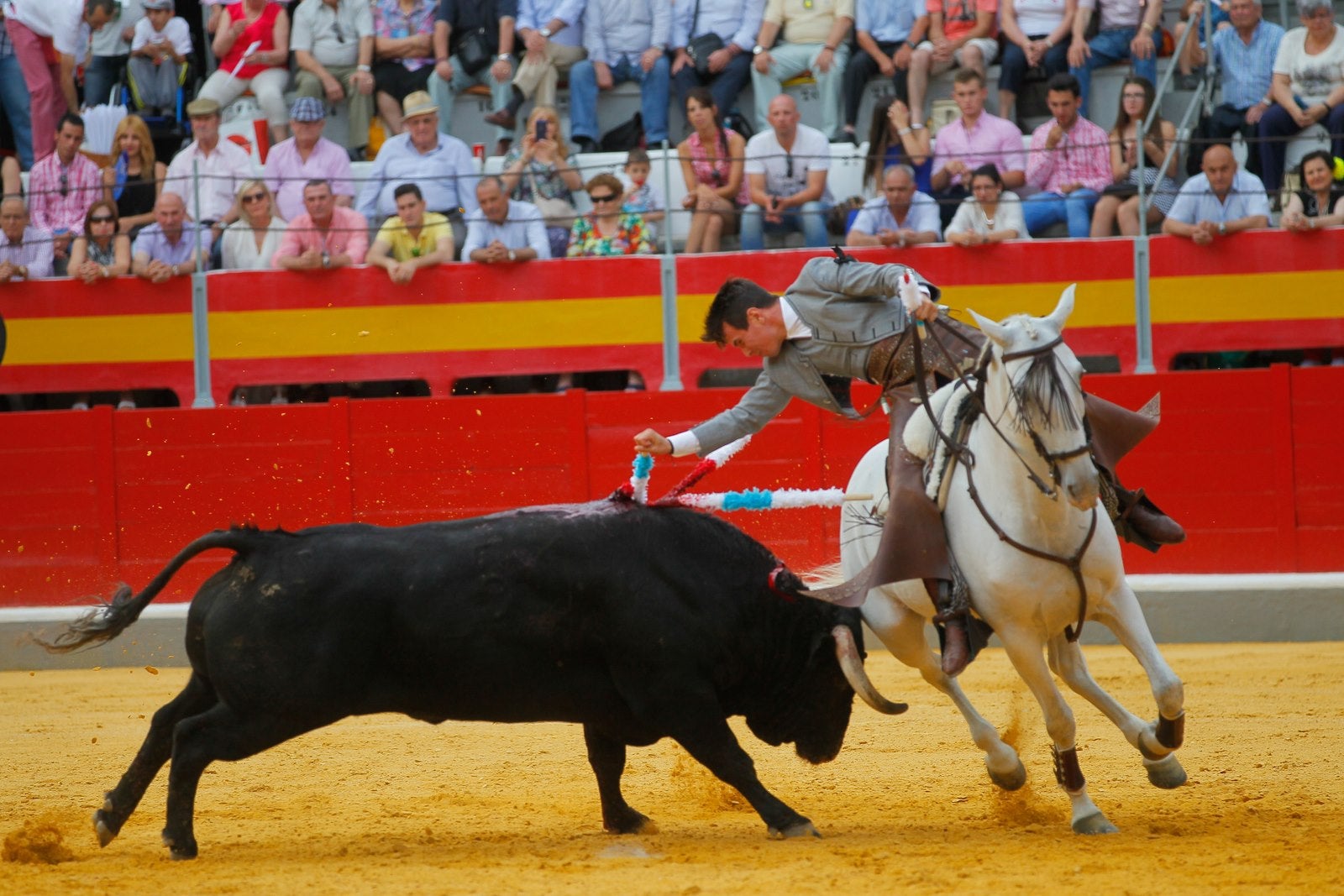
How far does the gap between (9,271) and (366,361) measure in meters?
2.25

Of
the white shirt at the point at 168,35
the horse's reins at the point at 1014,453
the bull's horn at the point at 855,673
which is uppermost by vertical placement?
the white shirt at the point at 168,35

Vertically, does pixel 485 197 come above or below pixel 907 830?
above

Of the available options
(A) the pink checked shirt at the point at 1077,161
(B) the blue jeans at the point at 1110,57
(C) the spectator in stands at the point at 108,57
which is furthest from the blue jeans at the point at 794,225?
(C) the spectator in stands at the point at 108,57

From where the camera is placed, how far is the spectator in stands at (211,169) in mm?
10320

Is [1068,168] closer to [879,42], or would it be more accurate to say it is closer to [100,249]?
[879,42]

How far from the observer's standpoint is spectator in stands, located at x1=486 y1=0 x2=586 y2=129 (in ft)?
35.3

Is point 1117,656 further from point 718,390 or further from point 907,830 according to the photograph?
point 907,830

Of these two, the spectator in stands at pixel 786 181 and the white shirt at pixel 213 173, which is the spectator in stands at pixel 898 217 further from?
the white shirt at pixel 213 173

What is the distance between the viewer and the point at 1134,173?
31.6 ft

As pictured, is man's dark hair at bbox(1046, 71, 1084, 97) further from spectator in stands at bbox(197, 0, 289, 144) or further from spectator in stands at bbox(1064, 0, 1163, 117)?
spectator in stands at bbox(197, 0, 289, 144)

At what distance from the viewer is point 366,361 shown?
9.94 metres

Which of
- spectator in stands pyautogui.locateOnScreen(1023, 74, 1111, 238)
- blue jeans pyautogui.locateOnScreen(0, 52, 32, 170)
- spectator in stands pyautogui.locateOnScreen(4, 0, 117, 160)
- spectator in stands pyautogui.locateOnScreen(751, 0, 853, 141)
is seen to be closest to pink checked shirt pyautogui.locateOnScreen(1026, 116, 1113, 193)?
spectator in stands pyautogui.locateOnScreen(1023, 74, 1111, 238)

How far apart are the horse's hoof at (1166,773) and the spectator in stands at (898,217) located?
4922 mm

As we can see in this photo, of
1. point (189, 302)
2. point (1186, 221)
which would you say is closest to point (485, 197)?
point (189, 302)
